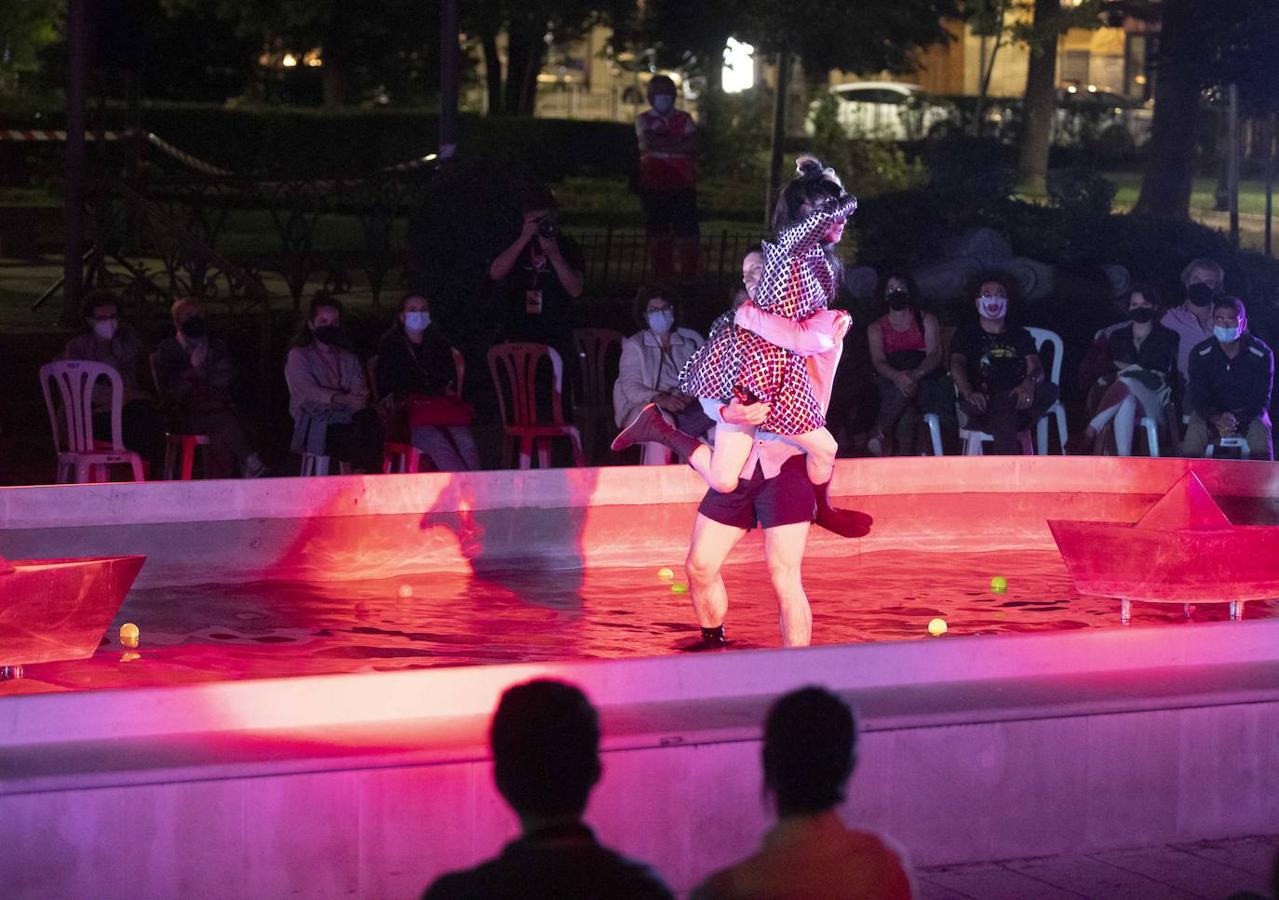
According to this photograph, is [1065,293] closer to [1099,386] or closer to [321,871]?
[1099,386]

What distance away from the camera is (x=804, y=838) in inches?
161

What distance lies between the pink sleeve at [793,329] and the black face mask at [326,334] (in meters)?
5.19

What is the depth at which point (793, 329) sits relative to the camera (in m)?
7.89

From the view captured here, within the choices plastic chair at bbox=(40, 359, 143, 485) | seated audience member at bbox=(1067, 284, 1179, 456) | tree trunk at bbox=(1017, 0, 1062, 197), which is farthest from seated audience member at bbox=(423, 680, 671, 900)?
tree trunk at bbox=(1017, 0, 1062, 197)

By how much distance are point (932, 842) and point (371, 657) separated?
122 inches

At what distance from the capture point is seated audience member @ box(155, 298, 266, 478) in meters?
12.6

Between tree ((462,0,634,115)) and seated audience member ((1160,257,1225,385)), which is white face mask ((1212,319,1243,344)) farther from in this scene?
tree ((462,0,634,115))

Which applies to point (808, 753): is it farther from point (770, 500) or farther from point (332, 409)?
point (332, 409)

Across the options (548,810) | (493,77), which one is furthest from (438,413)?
(493,77)

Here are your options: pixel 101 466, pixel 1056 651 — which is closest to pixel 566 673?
Answer: pixel 1056 651

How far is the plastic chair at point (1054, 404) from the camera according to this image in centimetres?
1415

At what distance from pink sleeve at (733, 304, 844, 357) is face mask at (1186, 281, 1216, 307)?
7.15 metres

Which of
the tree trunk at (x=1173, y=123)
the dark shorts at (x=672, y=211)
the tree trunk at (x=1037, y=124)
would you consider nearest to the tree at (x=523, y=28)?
the tree trunk at (x=1037, y=124)

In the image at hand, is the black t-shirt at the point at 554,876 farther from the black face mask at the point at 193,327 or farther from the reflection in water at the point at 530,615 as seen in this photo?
the black face mask at the point at 193,327
